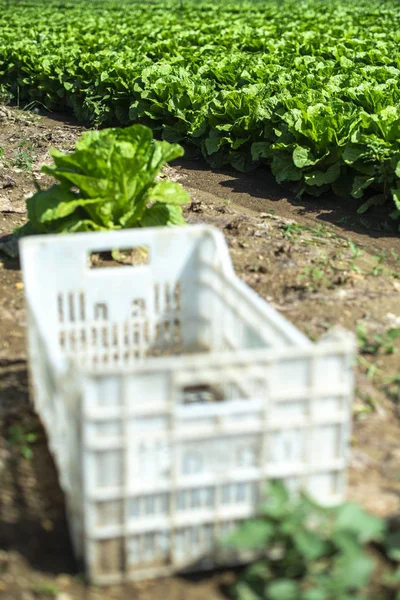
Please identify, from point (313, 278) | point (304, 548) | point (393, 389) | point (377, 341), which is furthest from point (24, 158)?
point (304, 548)

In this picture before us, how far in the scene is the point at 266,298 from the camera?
5.02 meters

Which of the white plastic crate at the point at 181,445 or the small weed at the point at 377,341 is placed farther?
the small weed at the point at 377,341

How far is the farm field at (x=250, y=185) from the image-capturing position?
3.14 m

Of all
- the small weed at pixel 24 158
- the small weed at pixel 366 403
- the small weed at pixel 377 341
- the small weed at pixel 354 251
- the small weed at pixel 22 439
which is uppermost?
the small weed at pixel 22 439

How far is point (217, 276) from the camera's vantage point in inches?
145

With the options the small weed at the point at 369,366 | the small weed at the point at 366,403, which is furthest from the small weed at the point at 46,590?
the small weed at the point at 369,366

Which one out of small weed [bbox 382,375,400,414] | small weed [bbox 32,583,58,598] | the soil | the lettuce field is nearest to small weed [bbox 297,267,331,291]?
the soil

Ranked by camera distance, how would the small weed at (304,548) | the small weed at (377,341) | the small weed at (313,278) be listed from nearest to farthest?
1. the small weed at (304,548)
2. the small weed at (377,341)
3. the small weed at (313,278)

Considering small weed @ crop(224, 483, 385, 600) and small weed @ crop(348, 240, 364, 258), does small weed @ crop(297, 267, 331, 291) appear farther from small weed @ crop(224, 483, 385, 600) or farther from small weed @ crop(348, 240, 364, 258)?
small weed @ crop(224, 483, 385, 600)

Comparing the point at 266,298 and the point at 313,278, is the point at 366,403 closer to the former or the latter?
the point at 266,298

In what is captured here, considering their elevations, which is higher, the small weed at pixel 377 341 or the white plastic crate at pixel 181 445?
the white plastic crate at pixel 181 445

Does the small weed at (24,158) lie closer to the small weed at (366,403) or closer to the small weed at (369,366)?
the small weed at (369,366)

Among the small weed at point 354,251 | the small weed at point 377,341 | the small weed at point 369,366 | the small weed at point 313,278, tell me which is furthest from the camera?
the small weed at point 354,251

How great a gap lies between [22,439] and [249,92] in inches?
210
